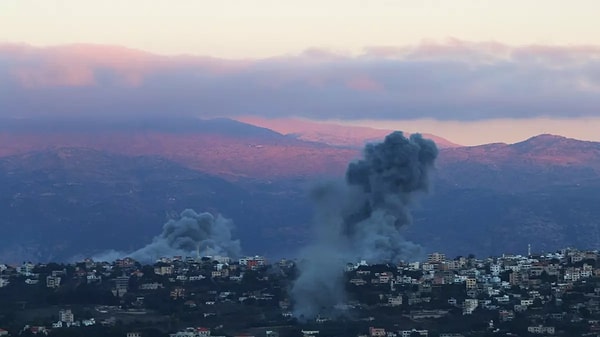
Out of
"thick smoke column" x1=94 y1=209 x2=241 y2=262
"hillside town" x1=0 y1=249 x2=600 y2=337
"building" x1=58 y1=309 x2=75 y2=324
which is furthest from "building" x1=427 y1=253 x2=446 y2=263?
"building" x1=58 y1=309 x2=75 y2=324

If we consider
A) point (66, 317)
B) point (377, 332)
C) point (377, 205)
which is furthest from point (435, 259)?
point (377, 332)

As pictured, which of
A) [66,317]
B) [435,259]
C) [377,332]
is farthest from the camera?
[435,259]

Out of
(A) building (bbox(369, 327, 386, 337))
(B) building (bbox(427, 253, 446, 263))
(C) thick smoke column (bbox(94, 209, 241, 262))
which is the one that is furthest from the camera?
(C) thick smoke column (bbox(94, 209, 241, 262))

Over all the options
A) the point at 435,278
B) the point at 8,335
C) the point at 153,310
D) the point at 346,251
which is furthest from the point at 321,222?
the point at 8,335

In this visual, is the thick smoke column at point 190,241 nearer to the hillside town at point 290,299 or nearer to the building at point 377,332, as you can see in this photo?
the hillside town at point 290,299

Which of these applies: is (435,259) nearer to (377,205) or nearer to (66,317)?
(377,205)

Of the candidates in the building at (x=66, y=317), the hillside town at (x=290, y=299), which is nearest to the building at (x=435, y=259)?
the hillside town at (x=290, y=299)

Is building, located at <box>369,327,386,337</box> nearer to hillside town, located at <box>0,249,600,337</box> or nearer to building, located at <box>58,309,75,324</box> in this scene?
hillside town, located at <box>0,249,600,337</box>

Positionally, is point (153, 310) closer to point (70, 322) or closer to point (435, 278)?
point (70, 322)
